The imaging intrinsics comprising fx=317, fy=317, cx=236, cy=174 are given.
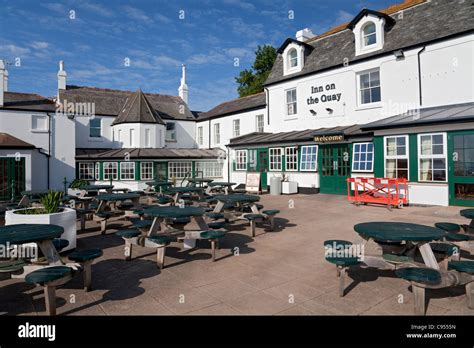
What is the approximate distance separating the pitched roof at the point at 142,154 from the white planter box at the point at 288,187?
Answer: 9368mm

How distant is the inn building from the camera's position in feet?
45.1

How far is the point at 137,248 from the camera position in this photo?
811 centimetres

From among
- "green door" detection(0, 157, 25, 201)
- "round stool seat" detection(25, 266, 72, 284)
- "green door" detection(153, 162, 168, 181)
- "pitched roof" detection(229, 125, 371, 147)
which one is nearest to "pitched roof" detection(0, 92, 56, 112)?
"green door" detection(0, 157, 25, 201)

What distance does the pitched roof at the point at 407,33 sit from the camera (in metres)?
15.0

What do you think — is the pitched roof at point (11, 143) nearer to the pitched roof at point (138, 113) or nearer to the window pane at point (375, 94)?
the pitched roof at point (138, 113)

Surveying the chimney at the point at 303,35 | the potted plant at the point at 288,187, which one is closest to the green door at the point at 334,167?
the potted plant at the point at 288,187

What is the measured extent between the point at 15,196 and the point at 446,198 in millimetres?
23465

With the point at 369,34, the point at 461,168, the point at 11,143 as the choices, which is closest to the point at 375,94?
the point at 369,34

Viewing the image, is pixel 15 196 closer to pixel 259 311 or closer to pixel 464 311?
pixel 259 311

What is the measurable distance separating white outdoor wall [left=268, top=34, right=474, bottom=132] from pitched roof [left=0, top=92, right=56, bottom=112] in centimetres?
1789

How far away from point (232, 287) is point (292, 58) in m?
20.8

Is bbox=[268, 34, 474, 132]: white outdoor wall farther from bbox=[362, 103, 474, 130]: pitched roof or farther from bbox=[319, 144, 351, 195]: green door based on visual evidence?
bbox=[319, 144, 351, 195]: green door
